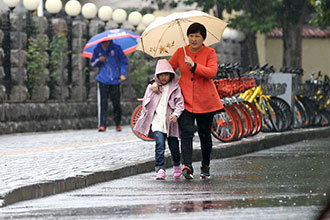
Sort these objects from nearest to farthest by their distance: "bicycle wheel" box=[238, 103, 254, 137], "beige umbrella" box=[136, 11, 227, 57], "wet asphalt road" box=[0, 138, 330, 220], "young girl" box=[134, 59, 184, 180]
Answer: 1. "wet asphalt road" box=[0, 138, 330, 220]
2. "young girl" box=[134, 59, 184, 180]
3. "beige umbrella" box=[136, 11, 227, 57]
4. "bicycle wheel" box=[238, 103, 254, 137]

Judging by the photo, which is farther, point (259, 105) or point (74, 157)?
point (259, 105)

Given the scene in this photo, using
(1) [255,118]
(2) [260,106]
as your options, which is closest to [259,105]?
(2) [260,106]

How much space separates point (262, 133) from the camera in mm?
18266

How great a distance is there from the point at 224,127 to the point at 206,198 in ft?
21.9

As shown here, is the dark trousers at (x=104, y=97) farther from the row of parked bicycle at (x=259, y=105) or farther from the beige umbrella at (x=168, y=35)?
the beige umbrella at (x=168, y=35)

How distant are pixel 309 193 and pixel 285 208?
3.95ft

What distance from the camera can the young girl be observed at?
1080cm

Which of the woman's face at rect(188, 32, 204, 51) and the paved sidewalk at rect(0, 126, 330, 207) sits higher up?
the woman's face at rect(188, 32, 204, 51)

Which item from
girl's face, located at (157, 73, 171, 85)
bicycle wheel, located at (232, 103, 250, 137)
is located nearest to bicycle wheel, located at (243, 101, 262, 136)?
bicycle wheel, located at (232, 103, 250, 137)

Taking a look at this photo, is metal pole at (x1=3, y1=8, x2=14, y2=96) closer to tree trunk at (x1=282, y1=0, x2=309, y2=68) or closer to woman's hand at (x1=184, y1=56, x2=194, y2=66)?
woman's hand at (x1=184, y1=56, x2=194, y2=66)

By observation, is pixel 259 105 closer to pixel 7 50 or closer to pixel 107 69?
pixel 107 69

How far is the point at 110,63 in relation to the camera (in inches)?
735

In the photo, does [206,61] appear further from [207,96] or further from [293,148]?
[293,148]

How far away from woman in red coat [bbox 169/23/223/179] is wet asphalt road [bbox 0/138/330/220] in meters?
0.48
